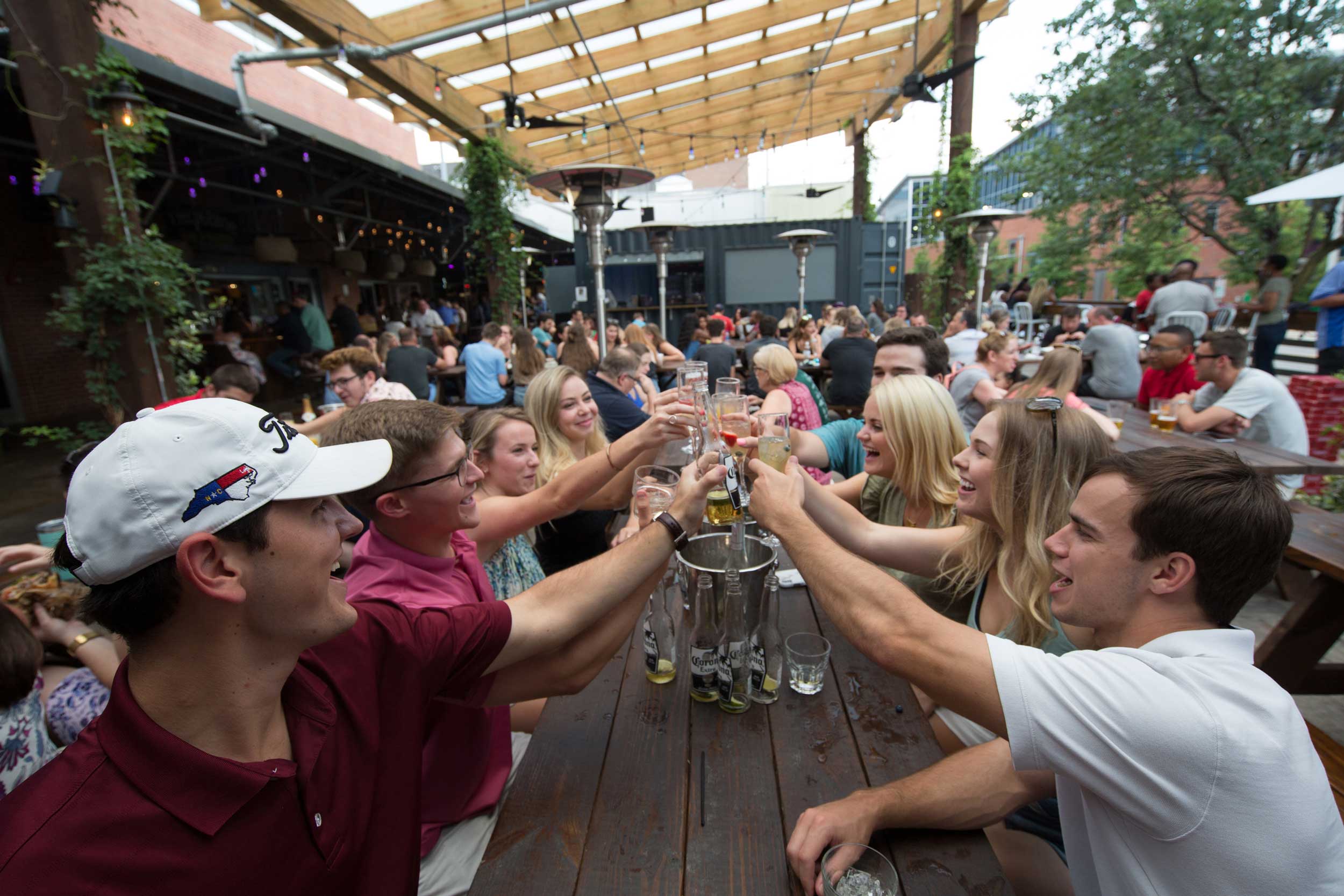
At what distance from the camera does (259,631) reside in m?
1.00

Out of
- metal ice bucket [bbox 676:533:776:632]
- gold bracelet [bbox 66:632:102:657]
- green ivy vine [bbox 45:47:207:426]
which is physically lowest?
gold bracelet [bbox 66:632:102:657]

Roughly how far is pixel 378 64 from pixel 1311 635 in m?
9.04

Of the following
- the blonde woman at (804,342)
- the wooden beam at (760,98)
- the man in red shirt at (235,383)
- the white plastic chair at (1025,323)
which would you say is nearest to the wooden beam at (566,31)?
the wooden beam at (760,98)

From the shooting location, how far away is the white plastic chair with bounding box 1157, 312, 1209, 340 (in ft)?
25.5

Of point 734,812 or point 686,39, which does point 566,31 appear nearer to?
point 686,39

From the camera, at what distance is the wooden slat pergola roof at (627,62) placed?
6.91 meters

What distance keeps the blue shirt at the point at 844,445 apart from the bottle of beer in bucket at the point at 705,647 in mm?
1853

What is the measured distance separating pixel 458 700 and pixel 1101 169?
18136mm

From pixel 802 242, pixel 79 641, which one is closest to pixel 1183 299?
pixel 802 242

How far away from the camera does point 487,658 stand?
139 cm

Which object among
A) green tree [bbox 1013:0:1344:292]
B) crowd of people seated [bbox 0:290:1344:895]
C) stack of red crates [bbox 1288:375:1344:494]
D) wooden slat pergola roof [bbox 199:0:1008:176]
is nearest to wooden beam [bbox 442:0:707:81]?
wooden slat pergola roof [bbox 199:0:1008:176]

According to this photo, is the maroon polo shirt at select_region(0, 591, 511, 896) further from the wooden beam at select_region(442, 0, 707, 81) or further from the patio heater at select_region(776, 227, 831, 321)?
the patio heater at select_region(776, 227, 831, 321)

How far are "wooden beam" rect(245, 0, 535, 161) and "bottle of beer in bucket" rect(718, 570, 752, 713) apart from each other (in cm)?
673

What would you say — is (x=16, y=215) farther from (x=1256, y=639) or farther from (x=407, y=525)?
(x=1256, y=639)
